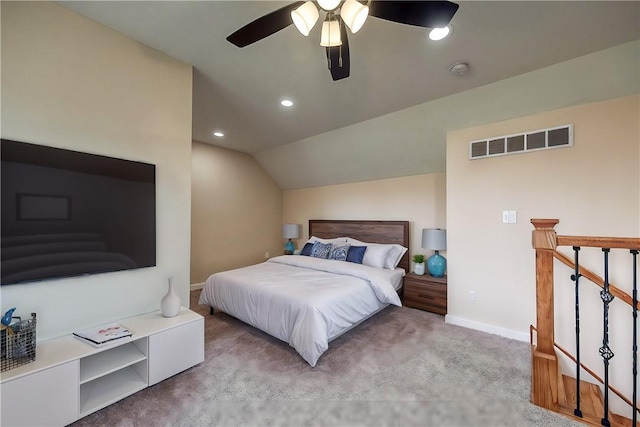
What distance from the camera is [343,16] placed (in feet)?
4.41

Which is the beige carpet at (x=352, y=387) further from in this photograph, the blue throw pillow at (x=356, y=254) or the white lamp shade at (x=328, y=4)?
the white lamp shade at (x=328, y=4)

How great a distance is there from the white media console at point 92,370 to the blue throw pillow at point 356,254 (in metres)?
2.32

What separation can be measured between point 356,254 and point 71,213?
3.17m

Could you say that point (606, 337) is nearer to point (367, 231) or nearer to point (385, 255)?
point (385, 255)

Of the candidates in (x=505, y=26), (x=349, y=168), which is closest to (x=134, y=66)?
(x=505, y=26)

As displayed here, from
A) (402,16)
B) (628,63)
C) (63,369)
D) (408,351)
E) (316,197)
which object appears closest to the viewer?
(402,16)

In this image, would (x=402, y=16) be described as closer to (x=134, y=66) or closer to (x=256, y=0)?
(x=256, y=0)

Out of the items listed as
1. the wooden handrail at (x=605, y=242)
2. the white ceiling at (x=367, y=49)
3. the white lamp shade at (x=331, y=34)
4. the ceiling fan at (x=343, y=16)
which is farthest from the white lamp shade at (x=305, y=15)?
the wooden handrail at (x=605, y=242)

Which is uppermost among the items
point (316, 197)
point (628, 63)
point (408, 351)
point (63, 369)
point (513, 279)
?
point (628, 63)

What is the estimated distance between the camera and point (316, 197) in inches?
213

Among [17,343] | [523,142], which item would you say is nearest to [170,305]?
[17,343]

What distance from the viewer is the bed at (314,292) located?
2311 mm

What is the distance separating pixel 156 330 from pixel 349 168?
3.51m

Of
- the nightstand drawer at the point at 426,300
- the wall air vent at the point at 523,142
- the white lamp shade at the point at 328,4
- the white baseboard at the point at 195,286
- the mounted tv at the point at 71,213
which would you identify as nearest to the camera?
the white lamp shade at the point at 328,4
